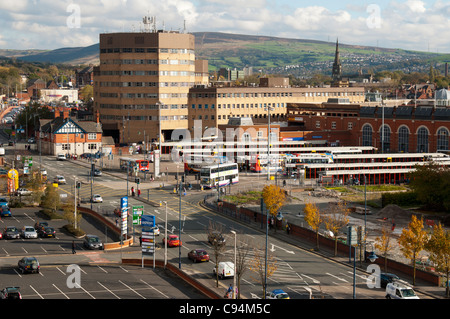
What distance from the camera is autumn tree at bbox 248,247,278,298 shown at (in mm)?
43500

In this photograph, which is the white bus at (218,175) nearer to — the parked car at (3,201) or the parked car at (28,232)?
the parked car at (3,201)

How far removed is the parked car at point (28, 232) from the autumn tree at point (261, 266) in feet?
74.5

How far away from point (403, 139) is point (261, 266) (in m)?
79.9

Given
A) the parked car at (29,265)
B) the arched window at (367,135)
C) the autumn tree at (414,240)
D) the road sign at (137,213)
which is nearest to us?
the autumn tree at (414,240)

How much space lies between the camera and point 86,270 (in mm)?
50500

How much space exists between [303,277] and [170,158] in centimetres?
7632

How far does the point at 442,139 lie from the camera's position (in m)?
111

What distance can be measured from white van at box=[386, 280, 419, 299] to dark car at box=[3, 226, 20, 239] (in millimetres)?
36586

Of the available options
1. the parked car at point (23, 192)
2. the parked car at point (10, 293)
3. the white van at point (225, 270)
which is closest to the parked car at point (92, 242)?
the white van at point (225, 270)

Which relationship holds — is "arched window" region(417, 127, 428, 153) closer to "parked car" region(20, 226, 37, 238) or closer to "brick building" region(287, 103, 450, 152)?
"brick building" region(287, 103, 450, 152)

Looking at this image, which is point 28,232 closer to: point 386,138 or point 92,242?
A: point 92,242

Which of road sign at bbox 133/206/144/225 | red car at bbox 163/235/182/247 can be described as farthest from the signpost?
road sign at bbox 133/206/144/225

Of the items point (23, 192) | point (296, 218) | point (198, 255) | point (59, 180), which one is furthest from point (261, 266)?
point (59, 180)

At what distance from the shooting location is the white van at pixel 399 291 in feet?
137
